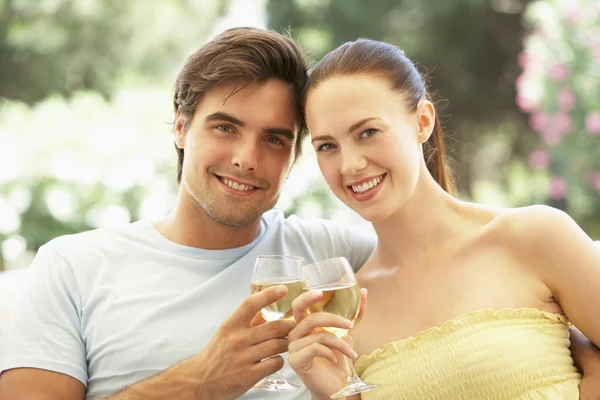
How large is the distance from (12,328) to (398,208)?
1.29 metres

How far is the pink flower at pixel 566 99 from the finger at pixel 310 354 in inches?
217

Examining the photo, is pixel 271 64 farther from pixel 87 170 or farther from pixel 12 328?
pixel 87 170

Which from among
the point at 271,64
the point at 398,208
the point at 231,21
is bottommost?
the point at 398,208

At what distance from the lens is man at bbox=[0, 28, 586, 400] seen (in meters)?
2.36

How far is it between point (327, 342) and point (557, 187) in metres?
6.31

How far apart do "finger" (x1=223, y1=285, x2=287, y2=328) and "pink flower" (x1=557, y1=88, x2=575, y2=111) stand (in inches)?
215

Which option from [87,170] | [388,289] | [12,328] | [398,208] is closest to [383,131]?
[398,208]

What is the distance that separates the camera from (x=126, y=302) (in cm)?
247

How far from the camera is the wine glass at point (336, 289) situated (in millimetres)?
1810

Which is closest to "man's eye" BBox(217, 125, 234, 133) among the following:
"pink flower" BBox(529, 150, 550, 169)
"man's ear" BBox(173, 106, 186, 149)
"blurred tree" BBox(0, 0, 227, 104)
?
"man's ear" BBox(173, 106, 186, 149)

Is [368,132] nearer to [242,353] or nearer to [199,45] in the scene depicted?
[242,353]

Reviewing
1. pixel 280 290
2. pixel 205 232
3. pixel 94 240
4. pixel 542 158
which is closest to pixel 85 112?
pixel 94 240

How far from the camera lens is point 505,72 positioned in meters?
9.73

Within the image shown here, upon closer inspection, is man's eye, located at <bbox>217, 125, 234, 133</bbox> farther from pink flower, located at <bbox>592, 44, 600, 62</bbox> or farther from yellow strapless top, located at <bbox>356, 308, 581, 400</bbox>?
pink flower, located at <bbox>592, 44, 600, 62</bbox>
